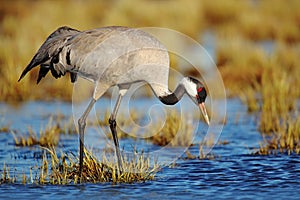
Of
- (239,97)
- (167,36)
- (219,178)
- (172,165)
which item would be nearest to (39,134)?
(172,165)

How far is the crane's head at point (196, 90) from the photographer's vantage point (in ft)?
22.5

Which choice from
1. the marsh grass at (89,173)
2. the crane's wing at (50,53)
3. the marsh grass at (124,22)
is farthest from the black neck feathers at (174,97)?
the marsh grass at (124,22)

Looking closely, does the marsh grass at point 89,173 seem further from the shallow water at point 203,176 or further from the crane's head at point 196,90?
the crane's head at point 196,90

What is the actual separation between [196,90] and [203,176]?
0.82 metres

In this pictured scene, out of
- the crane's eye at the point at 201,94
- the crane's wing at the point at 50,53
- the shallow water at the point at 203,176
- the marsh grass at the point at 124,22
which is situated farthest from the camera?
the marsh grass at the point at 124,22

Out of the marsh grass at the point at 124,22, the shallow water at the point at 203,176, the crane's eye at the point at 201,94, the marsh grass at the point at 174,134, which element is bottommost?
the shallow water at the point at 203,176

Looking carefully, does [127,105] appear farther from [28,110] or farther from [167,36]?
[167,36]

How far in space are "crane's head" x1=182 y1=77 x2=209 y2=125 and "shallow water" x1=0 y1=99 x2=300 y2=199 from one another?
60 centimetres

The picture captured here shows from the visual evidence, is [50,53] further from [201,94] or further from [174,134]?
[174,134]

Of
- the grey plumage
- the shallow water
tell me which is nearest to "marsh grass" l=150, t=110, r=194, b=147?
the shallow water

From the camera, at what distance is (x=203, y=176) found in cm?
682

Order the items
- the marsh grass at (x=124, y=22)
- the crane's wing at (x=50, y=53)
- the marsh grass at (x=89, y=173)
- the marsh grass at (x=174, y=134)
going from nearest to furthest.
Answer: the marsh grass at (x=89, y=173) < the crane's wing at (x=50, y=53) < the marsh grass at (x=174, y=134) < the marsh grass at (x=124, y=22)

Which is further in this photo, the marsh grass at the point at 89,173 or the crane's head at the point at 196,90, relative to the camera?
the crane's head at the point at 196,90

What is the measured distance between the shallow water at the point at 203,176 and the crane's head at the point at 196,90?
596 millimetres
